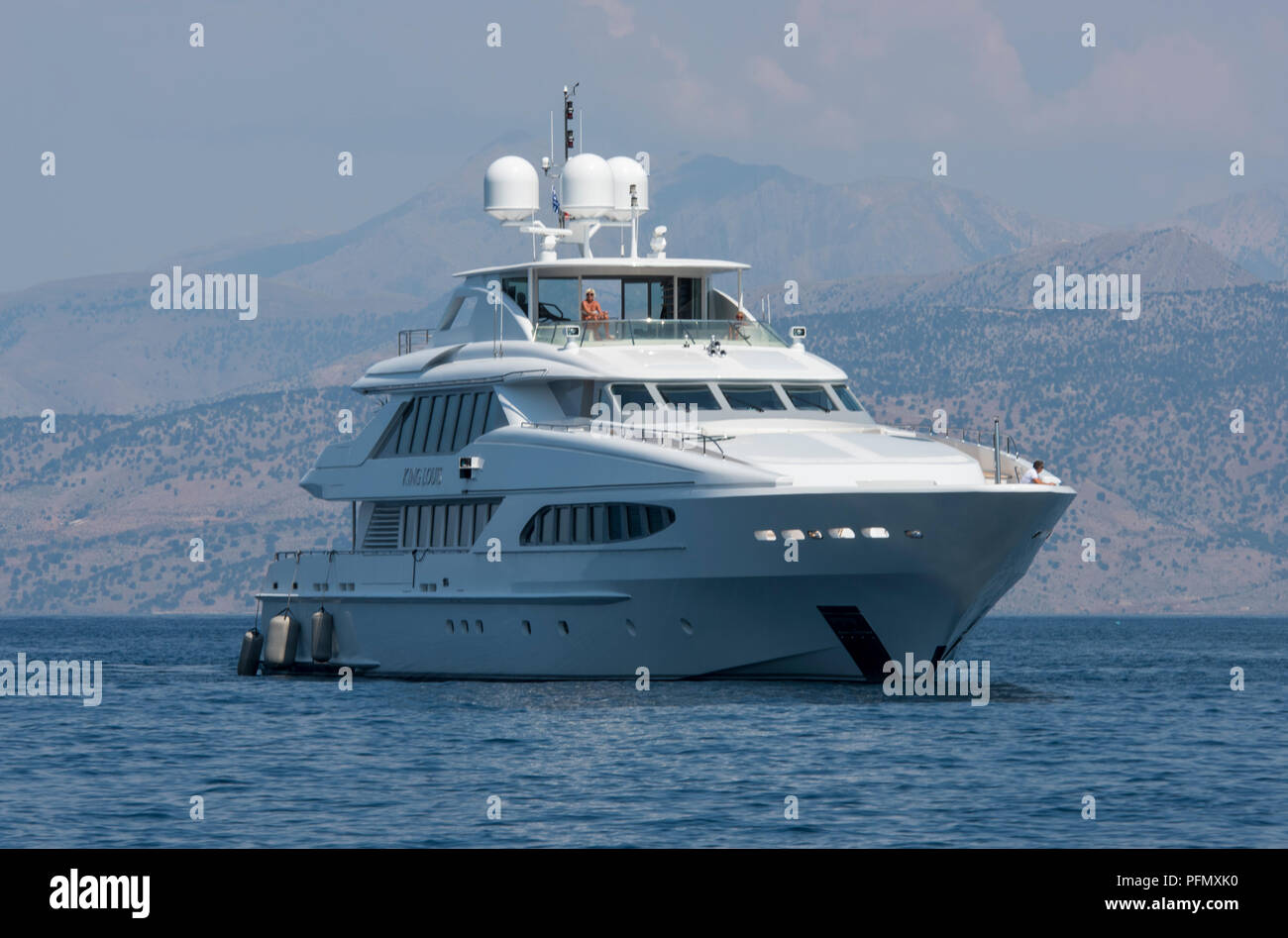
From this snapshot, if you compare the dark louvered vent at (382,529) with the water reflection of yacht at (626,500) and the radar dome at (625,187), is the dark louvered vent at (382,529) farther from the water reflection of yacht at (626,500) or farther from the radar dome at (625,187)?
the radar dome at (625,187)

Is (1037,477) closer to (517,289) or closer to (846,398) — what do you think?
(846,398)

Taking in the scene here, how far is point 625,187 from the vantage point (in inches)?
1809

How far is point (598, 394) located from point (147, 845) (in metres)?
17.4

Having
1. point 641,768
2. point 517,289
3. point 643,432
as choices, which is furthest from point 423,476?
point 641,768

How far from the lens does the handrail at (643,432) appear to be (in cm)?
3731

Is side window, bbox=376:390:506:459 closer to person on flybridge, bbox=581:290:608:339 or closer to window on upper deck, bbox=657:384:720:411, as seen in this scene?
person on flybridge, bbox=581:290:608:339

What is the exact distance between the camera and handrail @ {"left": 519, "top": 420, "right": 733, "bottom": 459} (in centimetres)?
3731

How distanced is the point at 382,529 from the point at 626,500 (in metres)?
9.88

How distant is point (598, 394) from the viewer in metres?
40.1

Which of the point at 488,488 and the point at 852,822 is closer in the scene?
the point at 852,822

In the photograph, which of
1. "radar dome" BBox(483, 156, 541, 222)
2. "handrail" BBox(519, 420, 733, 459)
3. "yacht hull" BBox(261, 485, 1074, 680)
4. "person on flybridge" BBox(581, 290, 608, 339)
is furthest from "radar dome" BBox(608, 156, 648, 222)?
"yacht hull" BBox(261, 485, 1074, 680)

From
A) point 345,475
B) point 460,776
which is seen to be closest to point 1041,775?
point 460,776

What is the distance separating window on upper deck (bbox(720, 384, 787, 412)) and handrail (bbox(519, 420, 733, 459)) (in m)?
1.79
